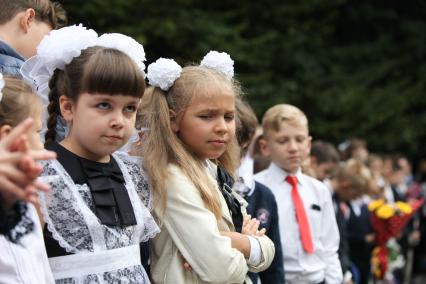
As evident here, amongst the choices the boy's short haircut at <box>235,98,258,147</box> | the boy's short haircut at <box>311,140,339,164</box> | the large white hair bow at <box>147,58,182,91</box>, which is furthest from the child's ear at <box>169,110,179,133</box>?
the boy's short haircut at <box>311,140,339,164</box>

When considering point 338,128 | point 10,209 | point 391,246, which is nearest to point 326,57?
point 338,128

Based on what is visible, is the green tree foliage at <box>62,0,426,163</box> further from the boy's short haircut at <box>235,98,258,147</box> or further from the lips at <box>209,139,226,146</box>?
the lips at <box>209,139,226,146</box>

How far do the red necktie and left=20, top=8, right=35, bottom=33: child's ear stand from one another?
2.58 metres

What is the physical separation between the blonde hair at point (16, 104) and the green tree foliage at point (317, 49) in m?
10.6

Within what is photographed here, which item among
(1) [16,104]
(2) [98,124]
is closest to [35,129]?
(1) [16,104]

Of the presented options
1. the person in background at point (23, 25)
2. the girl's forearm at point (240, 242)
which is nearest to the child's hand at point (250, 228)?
the girl's forearm at point (240, 242)

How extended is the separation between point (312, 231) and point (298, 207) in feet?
0.77

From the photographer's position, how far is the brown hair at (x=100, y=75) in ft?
11.9

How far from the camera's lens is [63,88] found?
3.75 m

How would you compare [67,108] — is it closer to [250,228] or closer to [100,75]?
[100,75]

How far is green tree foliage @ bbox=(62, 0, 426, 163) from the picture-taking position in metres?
15.4

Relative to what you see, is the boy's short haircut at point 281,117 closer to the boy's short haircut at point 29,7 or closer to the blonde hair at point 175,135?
the blonde hair at point 175,135

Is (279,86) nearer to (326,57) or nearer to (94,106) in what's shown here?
(326,57)

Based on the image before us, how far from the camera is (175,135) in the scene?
434cm
